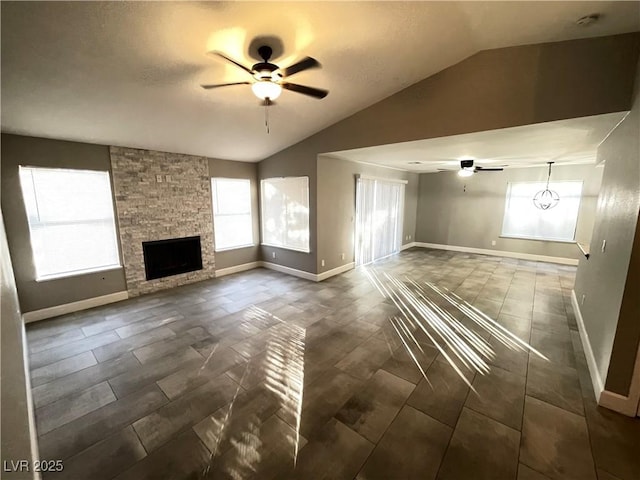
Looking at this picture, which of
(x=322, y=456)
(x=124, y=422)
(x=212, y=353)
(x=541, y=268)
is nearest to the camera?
(x=322, y=456)

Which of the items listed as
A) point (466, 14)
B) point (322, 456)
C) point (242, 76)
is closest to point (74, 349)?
point (322, 456)

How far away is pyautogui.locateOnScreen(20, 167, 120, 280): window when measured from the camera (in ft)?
11.7

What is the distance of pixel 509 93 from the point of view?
2803 millimetres

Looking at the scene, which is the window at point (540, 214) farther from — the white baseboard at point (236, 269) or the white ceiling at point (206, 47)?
the white baseboard at point (236, 269)

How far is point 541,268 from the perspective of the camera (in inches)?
241

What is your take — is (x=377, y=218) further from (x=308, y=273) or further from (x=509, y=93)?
(x=509, y=93)

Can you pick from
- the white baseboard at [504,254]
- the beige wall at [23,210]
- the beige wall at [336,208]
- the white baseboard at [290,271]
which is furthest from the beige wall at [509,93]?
the white baseboard at [504,254]

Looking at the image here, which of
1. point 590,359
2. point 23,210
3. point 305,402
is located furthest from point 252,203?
point 590,359

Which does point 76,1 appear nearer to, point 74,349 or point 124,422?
point 124,422

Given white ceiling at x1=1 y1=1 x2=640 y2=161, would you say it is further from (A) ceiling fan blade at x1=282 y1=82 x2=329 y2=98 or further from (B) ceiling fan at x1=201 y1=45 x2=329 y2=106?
(A) ceiling fan blade at x1=282 y1=82 x2=329 y2=98

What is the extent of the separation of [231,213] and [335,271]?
2.67m

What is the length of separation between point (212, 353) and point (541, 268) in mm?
7214

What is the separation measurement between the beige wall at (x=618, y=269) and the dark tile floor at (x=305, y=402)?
392 mm

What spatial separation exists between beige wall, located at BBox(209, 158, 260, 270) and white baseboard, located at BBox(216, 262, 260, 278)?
7cm
